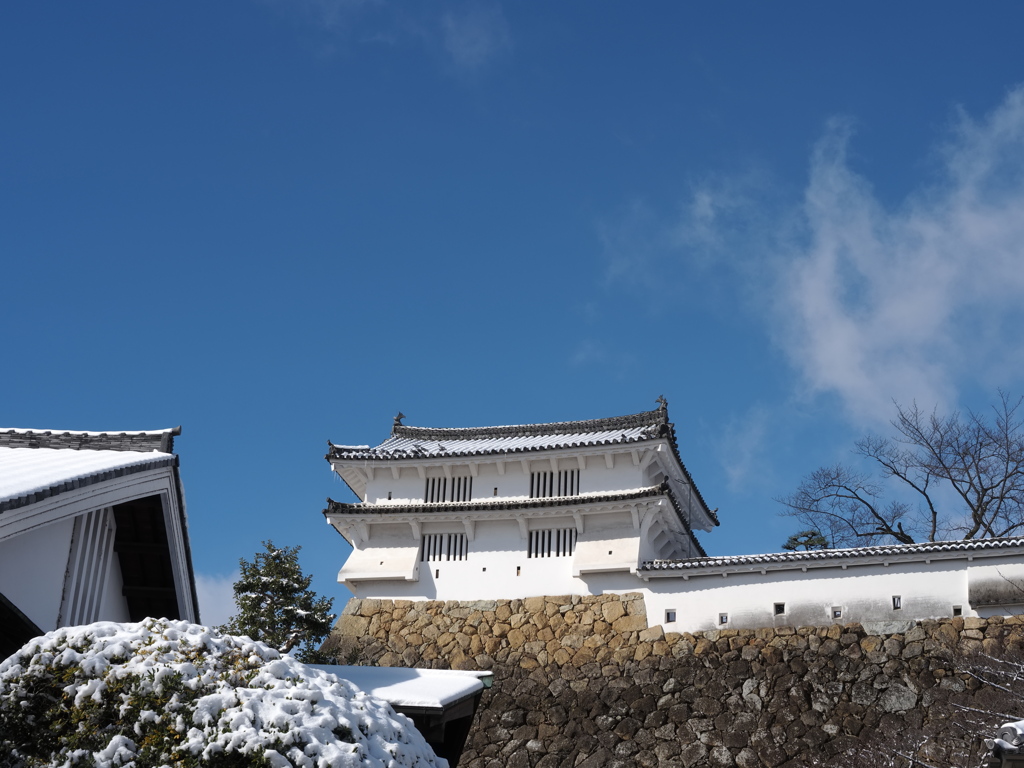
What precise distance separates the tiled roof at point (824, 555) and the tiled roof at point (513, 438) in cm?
331

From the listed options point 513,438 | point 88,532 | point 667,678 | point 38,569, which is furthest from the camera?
point 513,438

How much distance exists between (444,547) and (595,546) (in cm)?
393

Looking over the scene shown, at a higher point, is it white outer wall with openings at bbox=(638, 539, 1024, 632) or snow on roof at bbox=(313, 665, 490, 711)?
white outer wall with openings at bbox=(638, 539, 1024, 632)

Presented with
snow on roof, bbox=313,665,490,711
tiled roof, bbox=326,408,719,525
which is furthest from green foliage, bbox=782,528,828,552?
snow on roof, bbox=313,665,490,711

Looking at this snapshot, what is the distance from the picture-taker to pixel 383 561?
2445 centimetres

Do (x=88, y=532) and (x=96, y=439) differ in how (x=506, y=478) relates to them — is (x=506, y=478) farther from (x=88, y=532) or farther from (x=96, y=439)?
(x=88, y=532)

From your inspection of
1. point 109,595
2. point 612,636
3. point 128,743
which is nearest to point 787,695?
point 612,636

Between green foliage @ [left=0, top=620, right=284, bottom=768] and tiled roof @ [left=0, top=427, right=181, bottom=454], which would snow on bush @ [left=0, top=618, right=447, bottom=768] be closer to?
green foliage @ [left=0, top=620, right=284, bottom=768]

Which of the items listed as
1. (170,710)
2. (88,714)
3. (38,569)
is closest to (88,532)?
(38,569)

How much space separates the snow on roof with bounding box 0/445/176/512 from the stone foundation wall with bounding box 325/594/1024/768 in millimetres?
12451

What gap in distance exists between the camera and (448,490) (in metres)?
25.2

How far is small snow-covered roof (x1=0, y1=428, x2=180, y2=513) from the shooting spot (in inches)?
298

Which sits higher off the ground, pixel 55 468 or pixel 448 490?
pixel 448 490

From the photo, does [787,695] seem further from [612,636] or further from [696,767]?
[612,636]
